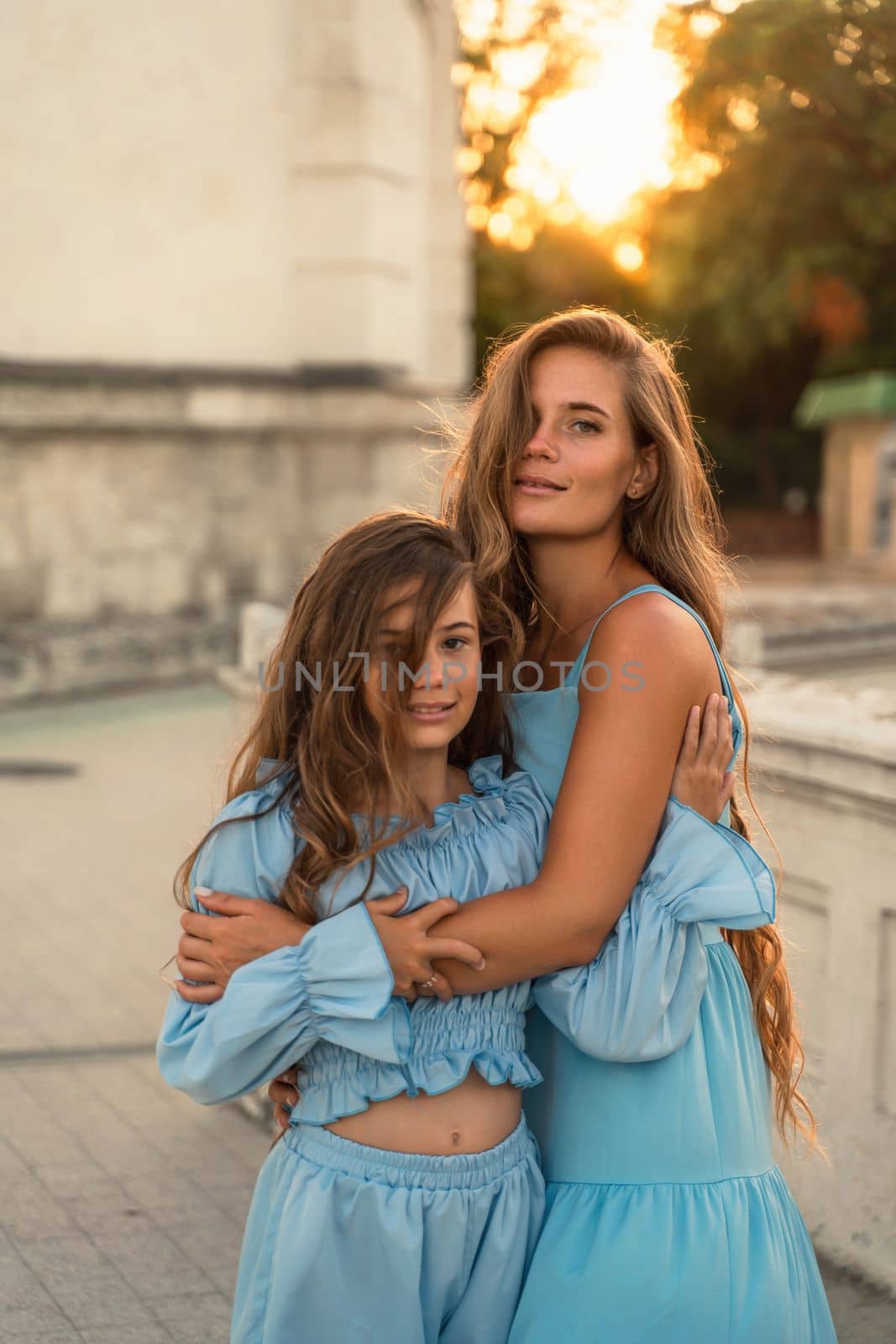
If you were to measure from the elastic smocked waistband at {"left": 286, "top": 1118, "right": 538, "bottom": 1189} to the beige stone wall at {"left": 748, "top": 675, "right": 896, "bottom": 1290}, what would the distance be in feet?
4.54

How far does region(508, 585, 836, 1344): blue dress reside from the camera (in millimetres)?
2051

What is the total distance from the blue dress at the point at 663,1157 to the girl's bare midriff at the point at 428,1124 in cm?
16

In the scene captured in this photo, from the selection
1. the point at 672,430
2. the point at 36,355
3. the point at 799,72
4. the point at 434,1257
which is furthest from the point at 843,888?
the point at 36,355

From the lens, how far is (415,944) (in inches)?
78.3

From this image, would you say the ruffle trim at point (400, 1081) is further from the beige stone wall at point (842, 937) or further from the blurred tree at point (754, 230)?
the blurred tree at point (754, 230)

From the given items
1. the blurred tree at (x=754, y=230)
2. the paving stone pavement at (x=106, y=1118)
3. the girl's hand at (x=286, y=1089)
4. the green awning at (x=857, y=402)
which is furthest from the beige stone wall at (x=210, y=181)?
the girl's hand at (x=286, y=1089)

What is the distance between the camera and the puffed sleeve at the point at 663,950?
6.80ft

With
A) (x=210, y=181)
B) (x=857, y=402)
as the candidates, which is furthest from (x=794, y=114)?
(x=857, y=402)

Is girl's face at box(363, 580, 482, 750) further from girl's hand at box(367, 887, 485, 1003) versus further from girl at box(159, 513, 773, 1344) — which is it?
girl's hand at box(367, 887, 485, 1003)

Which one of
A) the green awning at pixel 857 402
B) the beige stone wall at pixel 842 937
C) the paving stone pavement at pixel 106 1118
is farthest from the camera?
the green awning at pixel 857 402

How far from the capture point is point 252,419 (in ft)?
39.6

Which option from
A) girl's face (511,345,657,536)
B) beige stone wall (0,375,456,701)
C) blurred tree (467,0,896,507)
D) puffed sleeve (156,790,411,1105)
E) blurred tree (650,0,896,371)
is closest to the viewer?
puffed sleeve (156,790,411,1105)

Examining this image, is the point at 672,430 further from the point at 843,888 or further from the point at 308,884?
the point at 843,888

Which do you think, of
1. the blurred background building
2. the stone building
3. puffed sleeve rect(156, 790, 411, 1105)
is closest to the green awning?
the blurred background building
